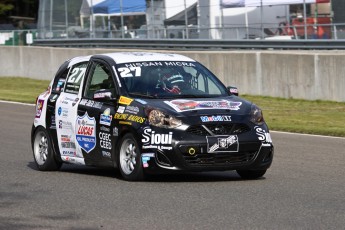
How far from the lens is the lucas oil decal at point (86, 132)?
12109 millimetres

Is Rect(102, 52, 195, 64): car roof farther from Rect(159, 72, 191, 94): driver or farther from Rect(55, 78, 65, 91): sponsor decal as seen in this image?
Rect(55, 78, 65, 91): sponsor decal

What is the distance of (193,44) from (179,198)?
28030mm

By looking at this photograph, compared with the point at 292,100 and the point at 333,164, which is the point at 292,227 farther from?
the point at 292,100

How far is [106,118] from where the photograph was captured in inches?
466

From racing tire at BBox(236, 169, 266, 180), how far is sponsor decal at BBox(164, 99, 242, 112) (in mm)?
768

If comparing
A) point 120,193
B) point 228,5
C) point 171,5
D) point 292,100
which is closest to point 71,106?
point 120,193

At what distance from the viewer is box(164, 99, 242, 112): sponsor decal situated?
11.2 metres

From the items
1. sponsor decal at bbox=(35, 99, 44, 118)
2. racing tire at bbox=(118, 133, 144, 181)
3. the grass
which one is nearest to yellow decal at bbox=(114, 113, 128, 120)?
racing tire at bbox=(118, 133, 144, 181)

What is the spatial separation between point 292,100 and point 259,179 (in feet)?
42.6

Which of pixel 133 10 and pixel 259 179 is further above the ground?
pixel 133 10

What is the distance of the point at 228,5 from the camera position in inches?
1421

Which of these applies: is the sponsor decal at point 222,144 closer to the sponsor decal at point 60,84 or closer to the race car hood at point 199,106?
the race car hood at point 199,106

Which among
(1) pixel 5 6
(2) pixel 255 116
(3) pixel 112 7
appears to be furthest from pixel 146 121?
(1) pixel 5 6

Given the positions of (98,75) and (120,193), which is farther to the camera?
(98,75)
